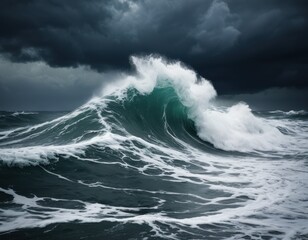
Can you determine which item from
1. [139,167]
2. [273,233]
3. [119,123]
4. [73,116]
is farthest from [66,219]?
[73,116]

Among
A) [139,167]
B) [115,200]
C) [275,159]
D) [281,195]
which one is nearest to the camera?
[115,200]

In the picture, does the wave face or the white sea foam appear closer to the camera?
the wave face

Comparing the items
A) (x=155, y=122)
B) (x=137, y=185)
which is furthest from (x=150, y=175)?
(x=155, y=122)

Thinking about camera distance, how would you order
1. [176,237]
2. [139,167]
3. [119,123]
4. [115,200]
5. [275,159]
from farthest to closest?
[119,123]
[275,159]
[139,167]
[115,200]
[176,237]

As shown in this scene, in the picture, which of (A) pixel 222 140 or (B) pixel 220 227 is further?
(A) pixel 222 140

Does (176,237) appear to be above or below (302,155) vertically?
below

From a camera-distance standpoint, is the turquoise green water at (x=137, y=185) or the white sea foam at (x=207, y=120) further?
the white sea foam at (x=207, y=120)

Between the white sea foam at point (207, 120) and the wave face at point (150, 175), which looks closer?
the wave face at point (150, 175)

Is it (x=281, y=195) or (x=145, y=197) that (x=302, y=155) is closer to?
(x=281, y=195)

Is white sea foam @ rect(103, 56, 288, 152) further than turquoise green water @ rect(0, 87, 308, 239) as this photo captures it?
Yes
